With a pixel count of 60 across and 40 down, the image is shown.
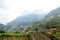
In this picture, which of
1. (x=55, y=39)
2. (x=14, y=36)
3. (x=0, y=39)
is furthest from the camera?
(x=55, y=39)

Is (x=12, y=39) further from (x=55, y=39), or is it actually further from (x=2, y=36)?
(x=55, y=39)

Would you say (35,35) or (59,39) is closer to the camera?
(35,35)

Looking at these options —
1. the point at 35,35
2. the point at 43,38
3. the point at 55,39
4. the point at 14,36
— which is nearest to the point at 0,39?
the point at 14,36

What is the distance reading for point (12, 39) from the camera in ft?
62.9

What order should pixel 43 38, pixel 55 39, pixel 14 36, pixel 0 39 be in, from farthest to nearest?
pixel 55 39 → pixel 43 38 → pixel 14 36 → pixel 0 39

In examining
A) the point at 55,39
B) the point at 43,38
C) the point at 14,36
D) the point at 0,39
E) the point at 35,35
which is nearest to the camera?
the point at 0,39

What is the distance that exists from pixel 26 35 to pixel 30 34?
1.78 feet

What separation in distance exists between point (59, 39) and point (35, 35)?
769 centimetres

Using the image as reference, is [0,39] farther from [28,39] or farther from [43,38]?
[43,38]

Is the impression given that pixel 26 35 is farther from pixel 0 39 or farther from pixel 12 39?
pixel 0 39

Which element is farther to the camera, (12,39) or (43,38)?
(43,38)

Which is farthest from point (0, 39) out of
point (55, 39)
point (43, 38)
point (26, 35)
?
point (55, 39)

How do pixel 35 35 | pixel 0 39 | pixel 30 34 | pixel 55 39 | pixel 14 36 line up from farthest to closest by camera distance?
pixel 55 39 < pixel 35 35 < pixel 30 34 < pixel 14 36 < pixel 0 39

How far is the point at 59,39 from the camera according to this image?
29.2m
